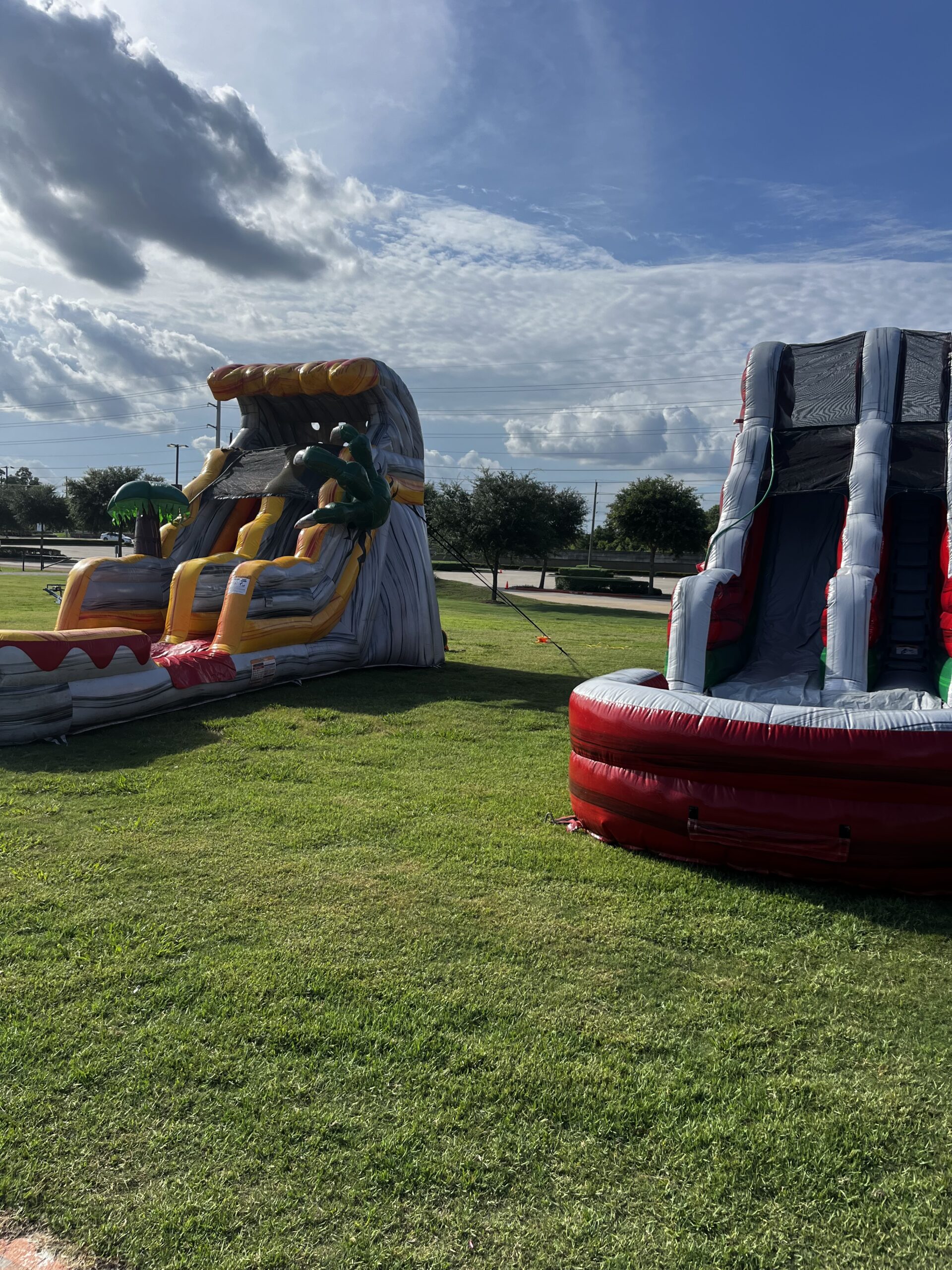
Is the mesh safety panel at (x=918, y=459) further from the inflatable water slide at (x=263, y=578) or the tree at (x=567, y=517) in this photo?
the tree at (x=567, y=517)

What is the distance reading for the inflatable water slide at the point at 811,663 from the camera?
3572 millimetres

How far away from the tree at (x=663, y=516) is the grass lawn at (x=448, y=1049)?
2810 centimetres

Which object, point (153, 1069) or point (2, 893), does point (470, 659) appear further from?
point (153, 1069)

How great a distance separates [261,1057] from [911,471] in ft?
19.2

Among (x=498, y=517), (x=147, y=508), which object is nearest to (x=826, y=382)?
(x=147, y=508)

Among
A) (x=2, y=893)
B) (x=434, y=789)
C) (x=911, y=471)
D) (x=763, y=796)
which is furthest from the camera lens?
(x=911, y=471)

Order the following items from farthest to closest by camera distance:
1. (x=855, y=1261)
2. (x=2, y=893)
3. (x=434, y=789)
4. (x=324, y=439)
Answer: (x=324, y=439), (x=434, y=789), (x=2, y=893), (x=855, y=1261)

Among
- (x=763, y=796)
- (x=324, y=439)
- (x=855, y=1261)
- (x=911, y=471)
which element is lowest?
(x=855, y=1261)

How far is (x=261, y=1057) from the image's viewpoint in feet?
7.85

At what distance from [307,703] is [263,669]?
23.8 inches

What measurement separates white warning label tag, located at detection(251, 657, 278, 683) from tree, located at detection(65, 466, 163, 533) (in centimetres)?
4007

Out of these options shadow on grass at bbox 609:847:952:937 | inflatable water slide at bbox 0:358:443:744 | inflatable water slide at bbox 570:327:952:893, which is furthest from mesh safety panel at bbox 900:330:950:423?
inflatable water slide at bbox 0:358:443:744

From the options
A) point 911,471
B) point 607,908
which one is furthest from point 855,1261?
point 911,471

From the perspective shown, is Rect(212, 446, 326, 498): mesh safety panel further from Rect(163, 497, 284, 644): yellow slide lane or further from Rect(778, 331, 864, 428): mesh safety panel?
Rect(778, 331, 864, 428): mesh safety panel
